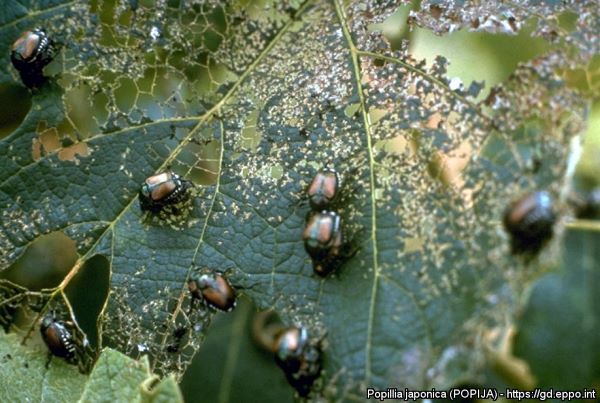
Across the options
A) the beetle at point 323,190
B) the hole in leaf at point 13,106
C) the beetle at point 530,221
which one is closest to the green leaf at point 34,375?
the hole in leaf at point 13,106

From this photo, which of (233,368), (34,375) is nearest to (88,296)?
(34,375)

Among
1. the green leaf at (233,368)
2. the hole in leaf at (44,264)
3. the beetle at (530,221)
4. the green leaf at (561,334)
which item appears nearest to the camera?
the beetle at (530,221)

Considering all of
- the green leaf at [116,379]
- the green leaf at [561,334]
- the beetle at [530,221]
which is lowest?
the green leaf at [116,379]

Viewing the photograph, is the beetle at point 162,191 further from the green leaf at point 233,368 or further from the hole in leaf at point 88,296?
the green leaf at point 233,368

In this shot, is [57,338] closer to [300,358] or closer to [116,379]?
[116,379]

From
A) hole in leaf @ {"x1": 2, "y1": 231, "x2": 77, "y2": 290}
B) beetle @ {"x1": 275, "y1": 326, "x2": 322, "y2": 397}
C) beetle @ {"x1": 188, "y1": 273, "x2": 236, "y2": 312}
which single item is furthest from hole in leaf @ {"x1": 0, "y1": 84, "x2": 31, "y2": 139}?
beetle @ {"x1": 275, "y1": 326, "x2": 322, "y2": 397}

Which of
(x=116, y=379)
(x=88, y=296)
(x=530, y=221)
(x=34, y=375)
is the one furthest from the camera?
(x=88, y=296)

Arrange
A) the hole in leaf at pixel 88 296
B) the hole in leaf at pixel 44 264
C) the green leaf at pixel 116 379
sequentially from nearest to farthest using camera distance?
the green leaf at pixel 116 379
the hole in leaf at pixel 88 296
the hole in leaf at pixel 44 264
